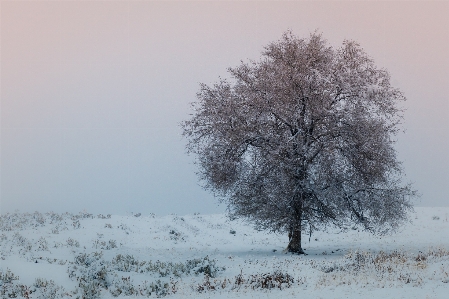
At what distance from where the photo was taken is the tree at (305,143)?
74.0ft

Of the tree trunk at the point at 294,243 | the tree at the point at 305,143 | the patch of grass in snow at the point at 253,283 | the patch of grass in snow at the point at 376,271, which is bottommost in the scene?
the patch of grass in snow at the point at 253,283

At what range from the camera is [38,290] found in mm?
14914

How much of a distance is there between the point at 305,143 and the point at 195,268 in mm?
8098

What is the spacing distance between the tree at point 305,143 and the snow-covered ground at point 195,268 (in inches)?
96.8

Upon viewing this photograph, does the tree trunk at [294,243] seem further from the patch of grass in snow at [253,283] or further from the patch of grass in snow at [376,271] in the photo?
the patch of grass in snow at [253,283]

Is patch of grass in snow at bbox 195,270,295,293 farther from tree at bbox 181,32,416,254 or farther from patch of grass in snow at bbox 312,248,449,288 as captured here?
tree at bbox 181,32,416,254

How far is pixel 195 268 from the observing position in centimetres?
1842

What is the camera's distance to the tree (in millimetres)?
22562

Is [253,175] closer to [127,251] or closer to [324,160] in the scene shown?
[324,160]

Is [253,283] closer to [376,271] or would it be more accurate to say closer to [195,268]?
[195,268]

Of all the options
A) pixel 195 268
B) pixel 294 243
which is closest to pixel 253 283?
pixel 195 268

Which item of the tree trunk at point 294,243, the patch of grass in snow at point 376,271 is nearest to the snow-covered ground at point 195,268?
the patch of grass in snow at point 376,271

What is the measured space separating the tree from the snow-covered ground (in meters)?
2.46

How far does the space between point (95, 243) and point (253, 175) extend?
9.09 metres
